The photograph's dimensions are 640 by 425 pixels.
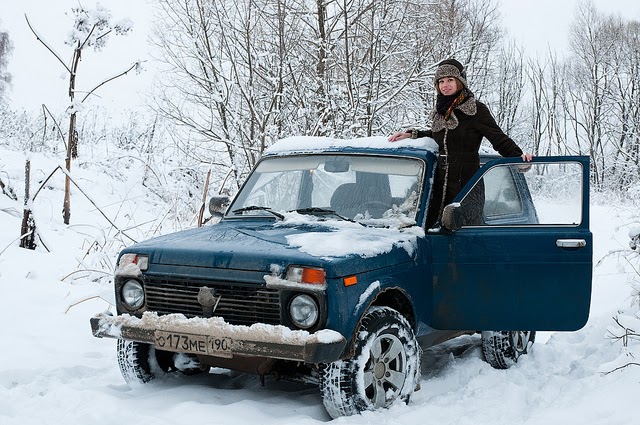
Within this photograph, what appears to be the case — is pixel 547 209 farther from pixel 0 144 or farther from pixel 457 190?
pixel 0 144

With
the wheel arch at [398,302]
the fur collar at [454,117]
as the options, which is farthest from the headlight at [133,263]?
the fur collar at [454,117]

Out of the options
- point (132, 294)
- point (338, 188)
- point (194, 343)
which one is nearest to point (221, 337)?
point (194, 343)

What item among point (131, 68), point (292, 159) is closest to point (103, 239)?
point (131, 68)

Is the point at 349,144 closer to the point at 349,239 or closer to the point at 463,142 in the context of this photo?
the point at 463,142

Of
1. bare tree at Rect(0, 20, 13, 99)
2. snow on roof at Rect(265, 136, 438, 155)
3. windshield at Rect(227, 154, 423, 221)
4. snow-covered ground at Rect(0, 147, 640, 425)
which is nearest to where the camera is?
snow-covered ground at Rect(0, 147, 640, 425)

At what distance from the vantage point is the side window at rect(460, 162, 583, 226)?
5191mm

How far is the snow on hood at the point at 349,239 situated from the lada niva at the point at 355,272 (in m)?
0.01

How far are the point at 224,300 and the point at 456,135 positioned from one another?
2339mm

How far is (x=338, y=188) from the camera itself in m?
5.54

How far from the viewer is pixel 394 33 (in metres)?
13.1

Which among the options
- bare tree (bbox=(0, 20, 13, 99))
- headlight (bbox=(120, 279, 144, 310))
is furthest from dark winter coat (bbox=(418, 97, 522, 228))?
bare tree (bbox=(0, 20, 13, 99))

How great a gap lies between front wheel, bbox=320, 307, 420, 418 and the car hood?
366 millimetres

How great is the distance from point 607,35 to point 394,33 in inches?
1050

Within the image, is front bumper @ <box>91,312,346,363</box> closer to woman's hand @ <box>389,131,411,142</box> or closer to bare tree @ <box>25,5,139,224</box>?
woman's hand @ <box>389,131,411,142</box>
